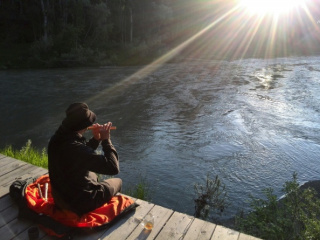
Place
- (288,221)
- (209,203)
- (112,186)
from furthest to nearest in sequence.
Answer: (209,203) < (288,221) < (112,186)

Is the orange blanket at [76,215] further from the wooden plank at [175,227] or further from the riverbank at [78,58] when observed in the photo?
the riverbank at [78,58]

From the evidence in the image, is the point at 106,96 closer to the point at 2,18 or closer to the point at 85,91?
the point at 85,91

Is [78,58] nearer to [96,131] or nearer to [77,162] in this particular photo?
[96,131]

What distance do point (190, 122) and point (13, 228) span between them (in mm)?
7708

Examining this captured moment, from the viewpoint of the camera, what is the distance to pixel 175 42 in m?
35.0

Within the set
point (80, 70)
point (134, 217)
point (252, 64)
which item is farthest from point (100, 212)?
point (252, 64)

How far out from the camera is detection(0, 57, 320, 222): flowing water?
20.9 feet

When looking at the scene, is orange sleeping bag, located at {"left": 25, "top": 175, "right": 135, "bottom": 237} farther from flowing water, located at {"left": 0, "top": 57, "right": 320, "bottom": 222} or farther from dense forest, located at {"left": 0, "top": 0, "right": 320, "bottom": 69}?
dense forest, located at {"left": 0, "top": 0, "right": 320, "bottom": 69}

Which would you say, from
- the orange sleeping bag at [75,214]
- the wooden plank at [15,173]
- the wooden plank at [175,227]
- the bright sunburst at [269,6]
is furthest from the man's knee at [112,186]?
the bright sunburst at [269,6]

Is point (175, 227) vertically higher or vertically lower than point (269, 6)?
lower

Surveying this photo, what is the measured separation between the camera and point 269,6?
3909 centimetres

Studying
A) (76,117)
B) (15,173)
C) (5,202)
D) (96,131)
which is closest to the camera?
(76,117)

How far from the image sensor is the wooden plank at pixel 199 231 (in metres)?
2.97

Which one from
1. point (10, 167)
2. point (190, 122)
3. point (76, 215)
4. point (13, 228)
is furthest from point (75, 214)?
point (190, 122)
